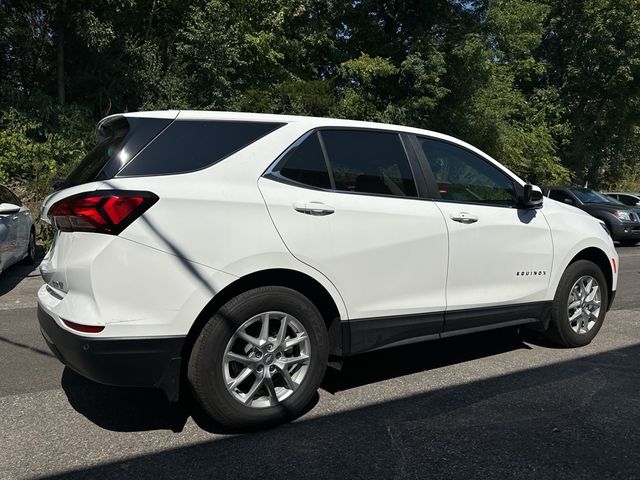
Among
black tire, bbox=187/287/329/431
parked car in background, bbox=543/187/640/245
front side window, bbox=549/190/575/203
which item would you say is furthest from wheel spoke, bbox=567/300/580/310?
front side window, bbox=549/190/575/203

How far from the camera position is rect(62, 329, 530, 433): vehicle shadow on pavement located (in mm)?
3430

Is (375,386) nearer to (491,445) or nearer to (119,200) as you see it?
(491,445)

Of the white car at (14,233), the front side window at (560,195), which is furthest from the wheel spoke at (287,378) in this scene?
the front side window at (560,195)

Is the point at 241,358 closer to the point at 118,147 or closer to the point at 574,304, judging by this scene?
the point at 118,147

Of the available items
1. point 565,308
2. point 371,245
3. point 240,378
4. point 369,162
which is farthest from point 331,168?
point 565,308

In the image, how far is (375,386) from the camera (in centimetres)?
404

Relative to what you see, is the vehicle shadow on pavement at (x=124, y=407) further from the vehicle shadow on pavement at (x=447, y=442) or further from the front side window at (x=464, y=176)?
the front side window at (x=464, y=176)

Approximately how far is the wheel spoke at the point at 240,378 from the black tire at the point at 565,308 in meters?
2.80

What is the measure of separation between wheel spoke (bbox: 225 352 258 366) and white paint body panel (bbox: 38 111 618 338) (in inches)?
13.0

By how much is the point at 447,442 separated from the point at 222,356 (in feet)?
4.42

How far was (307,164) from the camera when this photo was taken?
3.47 metres

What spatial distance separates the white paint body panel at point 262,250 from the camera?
9.43 ft

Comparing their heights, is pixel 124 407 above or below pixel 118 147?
below

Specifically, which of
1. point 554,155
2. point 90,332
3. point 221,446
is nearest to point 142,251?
point 90,332
